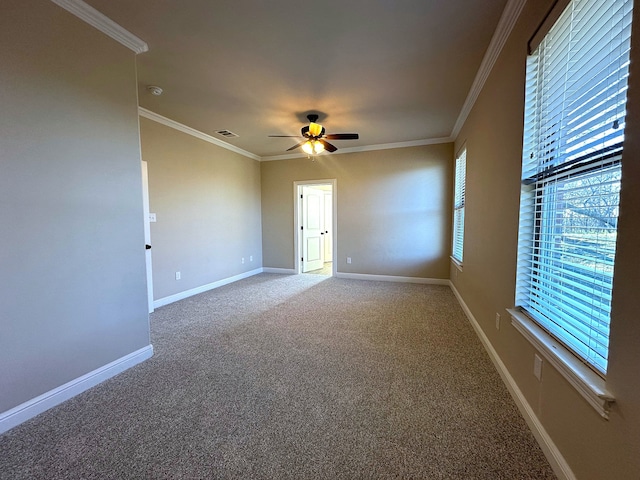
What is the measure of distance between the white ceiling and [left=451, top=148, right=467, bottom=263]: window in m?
0.74

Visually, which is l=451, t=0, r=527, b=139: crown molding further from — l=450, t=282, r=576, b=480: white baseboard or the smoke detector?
the smoke detector

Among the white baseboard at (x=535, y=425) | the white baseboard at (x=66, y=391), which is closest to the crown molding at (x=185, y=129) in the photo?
the white baseboard at (x=66, y=391)

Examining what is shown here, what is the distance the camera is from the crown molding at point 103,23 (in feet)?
6.01

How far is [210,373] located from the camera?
2182 millimetres

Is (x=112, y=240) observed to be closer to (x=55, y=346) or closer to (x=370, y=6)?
(x=55, y=346)

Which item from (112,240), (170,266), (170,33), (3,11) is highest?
(170,33)

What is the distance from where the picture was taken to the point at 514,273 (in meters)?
1.82

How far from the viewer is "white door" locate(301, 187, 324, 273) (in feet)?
20.2

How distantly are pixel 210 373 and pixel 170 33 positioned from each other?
2712 mm

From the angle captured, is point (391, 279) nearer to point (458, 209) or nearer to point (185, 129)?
point (458, 209)

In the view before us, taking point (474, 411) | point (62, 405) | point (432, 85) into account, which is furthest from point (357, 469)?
point (432, 85)

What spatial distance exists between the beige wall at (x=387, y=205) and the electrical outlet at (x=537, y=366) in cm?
365

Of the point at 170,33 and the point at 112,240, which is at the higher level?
the point at 170,33

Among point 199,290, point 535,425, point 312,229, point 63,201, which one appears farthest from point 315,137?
point 535,425
